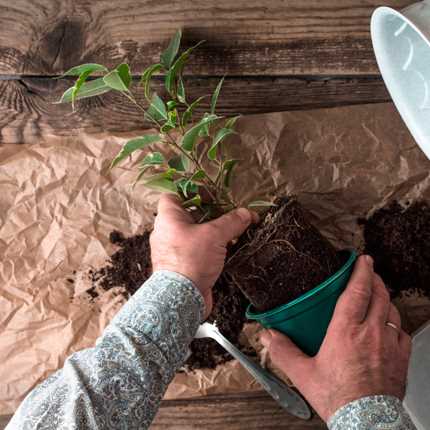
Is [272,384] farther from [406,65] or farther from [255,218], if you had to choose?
[406,65]

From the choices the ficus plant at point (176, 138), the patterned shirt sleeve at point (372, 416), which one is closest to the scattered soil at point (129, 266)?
the ficus plant at point (176, 138)

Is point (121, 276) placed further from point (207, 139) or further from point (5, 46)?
point (5, 46)

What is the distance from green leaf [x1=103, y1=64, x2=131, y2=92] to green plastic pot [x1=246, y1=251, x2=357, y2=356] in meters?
0.45

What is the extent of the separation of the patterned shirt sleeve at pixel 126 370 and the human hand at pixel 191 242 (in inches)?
1.3

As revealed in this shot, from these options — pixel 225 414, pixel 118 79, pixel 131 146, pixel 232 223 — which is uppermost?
pixel 118 79

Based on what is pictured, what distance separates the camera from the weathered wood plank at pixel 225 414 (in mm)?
1081

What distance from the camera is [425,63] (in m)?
0.77

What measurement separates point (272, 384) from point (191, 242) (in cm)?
36

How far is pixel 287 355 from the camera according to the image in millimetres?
909

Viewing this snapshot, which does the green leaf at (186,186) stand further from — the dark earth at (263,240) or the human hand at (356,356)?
the human hand at (356,356)

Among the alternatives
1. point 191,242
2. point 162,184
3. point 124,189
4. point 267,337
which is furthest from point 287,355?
point 124,189

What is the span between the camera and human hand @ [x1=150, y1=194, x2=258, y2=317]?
862 millimetres

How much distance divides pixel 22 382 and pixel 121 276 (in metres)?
0.29

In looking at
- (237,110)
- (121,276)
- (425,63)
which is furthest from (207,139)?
(425,63)
